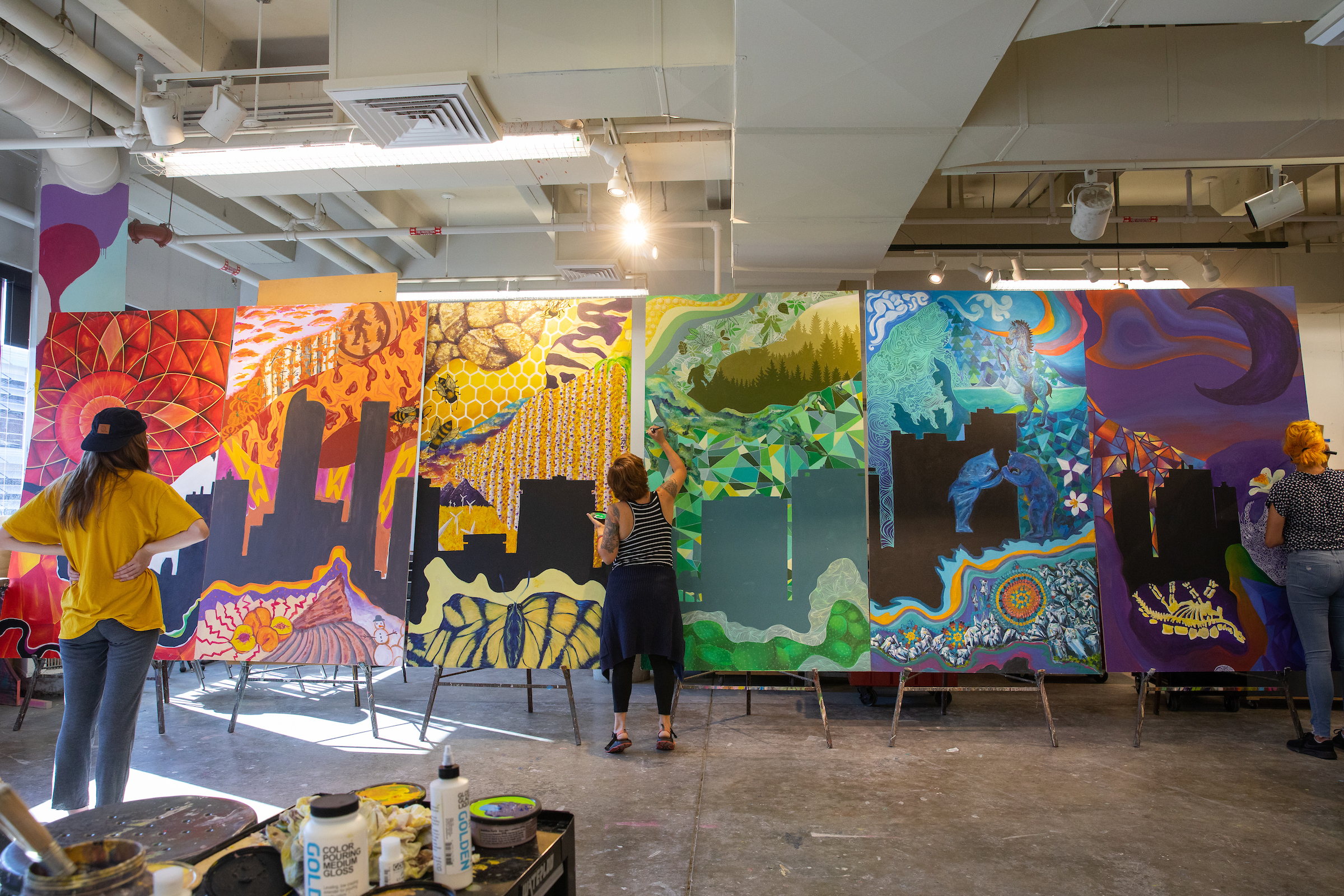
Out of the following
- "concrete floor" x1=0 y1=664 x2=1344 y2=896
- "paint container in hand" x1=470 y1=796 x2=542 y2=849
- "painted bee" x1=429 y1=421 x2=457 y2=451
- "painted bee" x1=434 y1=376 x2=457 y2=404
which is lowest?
"concrete floor" x1=0 y1=664 x2=1344 y2=896

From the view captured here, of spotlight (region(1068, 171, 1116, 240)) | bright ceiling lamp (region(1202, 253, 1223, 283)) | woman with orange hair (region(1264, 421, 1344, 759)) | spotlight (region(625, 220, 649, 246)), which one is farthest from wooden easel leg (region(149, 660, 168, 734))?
bright ceiling lamp (region(1202, 253, 1223, 283))

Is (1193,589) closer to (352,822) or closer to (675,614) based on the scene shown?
(675,614)

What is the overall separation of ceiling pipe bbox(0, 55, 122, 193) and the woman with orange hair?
685 cm

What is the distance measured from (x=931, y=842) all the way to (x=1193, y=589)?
2249mm

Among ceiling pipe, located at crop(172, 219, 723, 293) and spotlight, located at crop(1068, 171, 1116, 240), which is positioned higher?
ceiling pipe, located at crop(172, 219, 723, 293)

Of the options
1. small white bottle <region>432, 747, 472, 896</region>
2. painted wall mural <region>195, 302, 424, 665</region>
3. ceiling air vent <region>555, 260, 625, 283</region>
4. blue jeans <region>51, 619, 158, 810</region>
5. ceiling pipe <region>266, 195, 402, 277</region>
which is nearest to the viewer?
small white bottle <region>432, 747, 472, 896</region>

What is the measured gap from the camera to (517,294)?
7891 mm

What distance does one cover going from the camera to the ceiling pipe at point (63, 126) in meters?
4.56

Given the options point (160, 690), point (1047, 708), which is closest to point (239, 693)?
point (160, 690)

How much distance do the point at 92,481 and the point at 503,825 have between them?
7.26 feet

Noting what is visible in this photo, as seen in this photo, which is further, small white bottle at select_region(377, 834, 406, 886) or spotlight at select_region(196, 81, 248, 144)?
spotlight at select_region(196, 81, 248, 144)

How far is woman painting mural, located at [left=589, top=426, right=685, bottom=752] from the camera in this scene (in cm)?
370

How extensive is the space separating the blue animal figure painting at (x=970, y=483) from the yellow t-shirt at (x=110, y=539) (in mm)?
3516

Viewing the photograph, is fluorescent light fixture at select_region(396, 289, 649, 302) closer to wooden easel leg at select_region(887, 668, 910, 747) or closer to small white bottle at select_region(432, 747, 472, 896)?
wooden easel leg at select_region(887, 668, 910, 747)
